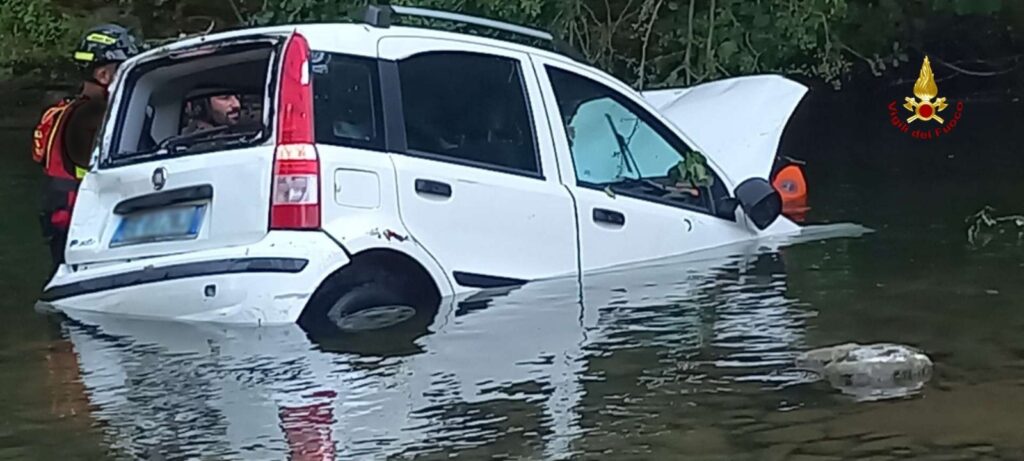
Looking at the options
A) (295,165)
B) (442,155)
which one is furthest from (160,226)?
(442,155)

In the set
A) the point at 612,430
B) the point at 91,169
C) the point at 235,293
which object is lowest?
the point at 612,430

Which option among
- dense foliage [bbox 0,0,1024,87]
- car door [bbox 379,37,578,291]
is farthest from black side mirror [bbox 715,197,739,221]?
dense foliage [bbox 0,0,1024,87]

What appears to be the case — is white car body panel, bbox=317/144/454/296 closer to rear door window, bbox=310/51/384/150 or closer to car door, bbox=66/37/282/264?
rear door window, bbox=310/51/384/150

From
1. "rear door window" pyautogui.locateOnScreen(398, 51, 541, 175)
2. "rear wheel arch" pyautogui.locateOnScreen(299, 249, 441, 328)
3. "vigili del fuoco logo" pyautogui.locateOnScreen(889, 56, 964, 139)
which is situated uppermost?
"rear door window" pyautogui.locateOnScreen(398, 51, 541, 175)

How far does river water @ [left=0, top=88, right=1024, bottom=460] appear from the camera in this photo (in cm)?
598

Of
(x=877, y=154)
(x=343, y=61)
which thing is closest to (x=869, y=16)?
(x=877, y=154)

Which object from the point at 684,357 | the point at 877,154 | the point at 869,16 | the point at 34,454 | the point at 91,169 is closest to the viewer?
the point at 34,454

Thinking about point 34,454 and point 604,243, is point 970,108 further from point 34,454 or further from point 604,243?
point 34,454

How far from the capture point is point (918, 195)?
42.4ft

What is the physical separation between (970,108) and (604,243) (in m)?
13.3

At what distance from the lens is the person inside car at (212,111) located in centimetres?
841

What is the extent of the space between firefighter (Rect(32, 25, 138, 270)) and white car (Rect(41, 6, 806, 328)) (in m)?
1.01

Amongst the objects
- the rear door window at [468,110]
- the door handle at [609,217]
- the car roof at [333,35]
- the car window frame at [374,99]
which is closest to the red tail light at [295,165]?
the car window frame at [374,99]

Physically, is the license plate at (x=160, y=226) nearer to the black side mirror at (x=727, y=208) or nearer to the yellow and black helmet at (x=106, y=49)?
the yellow and black helmet at (x=106, y=49)
